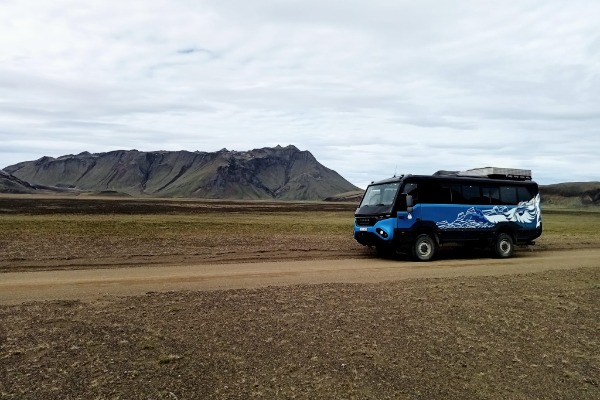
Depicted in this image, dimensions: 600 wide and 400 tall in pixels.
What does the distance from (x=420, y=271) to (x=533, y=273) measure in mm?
3425

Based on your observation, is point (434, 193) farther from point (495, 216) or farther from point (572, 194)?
point (572, 194)

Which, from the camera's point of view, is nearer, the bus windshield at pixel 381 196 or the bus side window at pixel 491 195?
the bus windshield at pixel 381 196

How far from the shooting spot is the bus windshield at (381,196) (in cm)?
1805

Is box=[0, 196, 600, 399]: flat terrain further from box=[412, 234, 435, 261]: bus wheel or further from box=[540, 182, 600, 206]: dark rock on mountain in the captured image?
box=[540, 182, 600, 206]: dark rock on mountain

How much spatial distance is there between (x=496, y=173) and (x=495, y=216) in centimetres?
196

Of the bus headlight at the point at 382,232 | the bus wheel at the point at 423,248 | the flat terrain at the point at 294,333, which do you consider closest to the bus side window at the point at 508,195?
the bus wheel at the point at 423,248

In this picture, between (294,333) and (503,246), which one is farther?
(503,246)

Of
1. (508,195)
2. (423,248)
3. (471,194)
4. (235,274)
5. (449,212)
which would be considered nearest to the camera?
(235,274)

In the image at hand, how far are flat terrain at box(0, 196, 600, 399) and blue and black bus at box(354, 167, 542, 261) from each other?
3.10m

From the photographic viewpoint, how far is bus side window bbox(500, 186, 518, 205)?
2027 centimetres

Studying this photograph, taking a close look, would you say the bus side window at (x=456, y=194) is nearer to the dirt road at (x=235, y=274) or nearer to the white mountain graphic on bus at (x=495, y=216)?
the white mountain graphic on bus at (x=495, y=216)

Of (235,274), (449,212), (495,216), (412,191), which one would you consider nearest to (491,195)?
(495,216)

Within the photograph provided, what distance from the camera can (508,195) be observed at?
20.4 meters

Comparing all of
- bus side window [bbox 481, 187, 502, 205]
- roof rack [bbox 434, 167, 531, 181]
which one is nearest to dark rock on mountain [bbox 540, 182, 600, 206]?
roof rack [bbox 434, 167, 531, 181]
